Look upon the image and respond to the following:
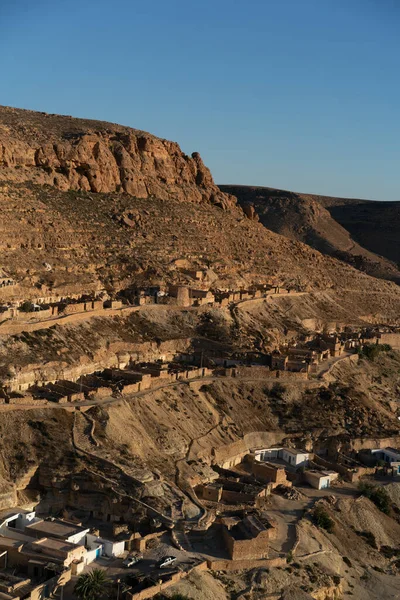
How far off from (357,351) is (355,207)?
96729mm

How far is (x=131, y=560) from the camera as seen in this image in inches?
1252

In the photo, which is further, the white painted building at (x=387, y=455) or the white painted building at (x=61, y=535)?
the white painted building at (x=387, y=455)

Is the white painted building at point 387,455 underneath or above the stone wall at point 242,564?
underneath

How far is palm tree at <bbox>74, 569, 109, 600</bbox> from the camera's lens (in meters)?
28.9

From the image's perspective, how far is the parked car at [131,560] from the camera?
3158 cm

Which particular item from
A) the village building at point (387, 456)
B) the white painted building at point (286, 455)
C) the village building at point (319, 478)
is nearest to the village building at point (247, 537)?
the village building at point (319, 478)

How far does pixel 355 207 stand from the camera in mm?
156500

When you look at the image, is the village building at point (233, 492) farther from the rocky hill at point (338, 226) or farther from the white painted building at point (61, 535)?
the rocky hill at point (338, 226)

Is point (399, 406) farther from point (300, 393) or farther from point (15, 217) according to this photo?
point (15, 217)

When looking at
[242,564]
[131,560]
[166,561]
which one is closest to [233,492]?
[242,564]

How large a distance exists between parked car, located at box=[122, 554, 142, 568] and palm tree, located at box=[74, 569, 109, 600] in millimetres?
1843

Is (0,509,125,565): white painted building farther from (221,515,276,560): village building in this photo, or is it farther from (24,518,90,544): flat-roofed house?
(221,515,276,560): village building

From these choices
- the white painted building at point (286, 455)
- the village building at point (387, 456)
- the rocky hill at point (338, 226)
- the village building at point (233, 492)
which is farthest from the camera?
the rocky hill at point (338, 226)

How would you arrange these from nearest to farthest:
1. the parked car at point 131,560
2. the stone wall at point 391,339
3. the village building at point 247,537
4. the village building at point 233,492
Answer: the parked car at point 131,560
the village building at point 247,537
the village building at point 233,492
the stone wall at point 391,339
